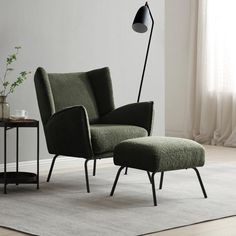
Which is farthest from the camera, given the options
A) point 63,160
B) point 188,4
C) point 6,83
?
point 188,4

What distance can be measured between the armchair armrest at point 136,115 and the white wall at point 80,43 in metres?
0.75

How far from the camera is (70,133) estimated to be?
15.5ft

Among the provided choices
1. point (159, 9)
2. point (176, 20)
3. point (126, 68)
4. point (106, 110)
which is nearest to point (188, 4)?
point (176, 20)

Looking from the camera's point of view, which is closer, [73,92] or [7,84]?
[7,84]

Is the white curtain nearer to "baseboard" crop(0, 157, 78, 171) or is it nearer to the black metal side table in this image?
"baseboard" crop(0, 157, 78, 171)

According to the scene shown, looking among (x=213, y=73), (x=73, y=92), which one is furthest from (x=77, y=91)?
(x=213, y=73)

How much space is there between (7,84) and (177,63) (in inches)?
132

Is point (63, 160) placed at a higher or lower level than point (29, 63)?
lower

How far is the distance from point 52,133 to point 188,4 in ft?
11.7

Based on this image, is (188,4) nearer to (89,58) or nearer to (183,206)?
(89,58)

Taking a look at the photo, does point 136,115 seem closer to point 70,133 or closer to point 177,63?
point 70,133

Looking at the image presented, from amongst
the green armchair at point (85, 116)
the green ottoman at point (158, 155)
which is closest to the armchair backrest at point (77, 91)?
the green armchair at point (85, 116)

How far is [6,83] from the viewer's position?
5.05 meters

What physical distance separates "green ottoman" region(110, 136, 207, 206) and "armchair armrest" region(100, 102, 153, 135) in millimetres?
684
